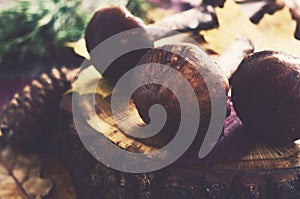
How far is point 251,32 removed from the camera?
58.7 inches

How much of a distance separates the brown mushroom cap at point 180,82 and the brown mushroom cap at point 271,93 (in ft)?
0.21

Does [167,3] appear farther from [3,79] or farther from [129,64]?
[129,64]

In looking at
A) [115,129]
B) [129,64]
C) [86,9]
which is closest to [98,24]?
[129,64]

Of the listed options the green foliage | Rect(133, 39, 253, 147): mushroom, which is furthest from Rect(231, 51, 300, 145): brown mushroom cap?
the green foliage

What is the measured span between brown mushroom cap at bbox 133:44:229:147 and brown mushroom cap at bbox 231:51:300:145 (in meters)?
0.06

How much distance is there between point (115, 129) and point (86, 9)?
32.8 inches

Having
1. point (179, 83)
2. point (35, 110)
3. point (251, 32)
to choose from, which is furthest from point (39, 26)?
point (179, 83)

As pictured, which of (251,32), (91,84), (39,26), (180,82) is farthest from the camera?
(39,26)

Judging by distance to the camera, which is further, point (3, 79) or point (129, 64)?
point (3, 79)

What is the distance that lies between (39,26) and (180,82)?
946 mm

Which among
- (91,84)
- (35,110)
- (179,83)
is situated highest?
(179,83)

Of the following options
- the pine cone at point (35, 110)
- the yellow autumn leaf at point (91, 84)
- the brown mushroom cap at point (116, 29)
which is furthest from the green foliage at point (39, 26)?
the brown mushroom cap at point (116, 29)

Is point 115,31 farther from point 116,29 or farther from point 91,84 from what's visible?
point 91,84

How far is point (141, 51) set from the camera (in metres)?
1.19
